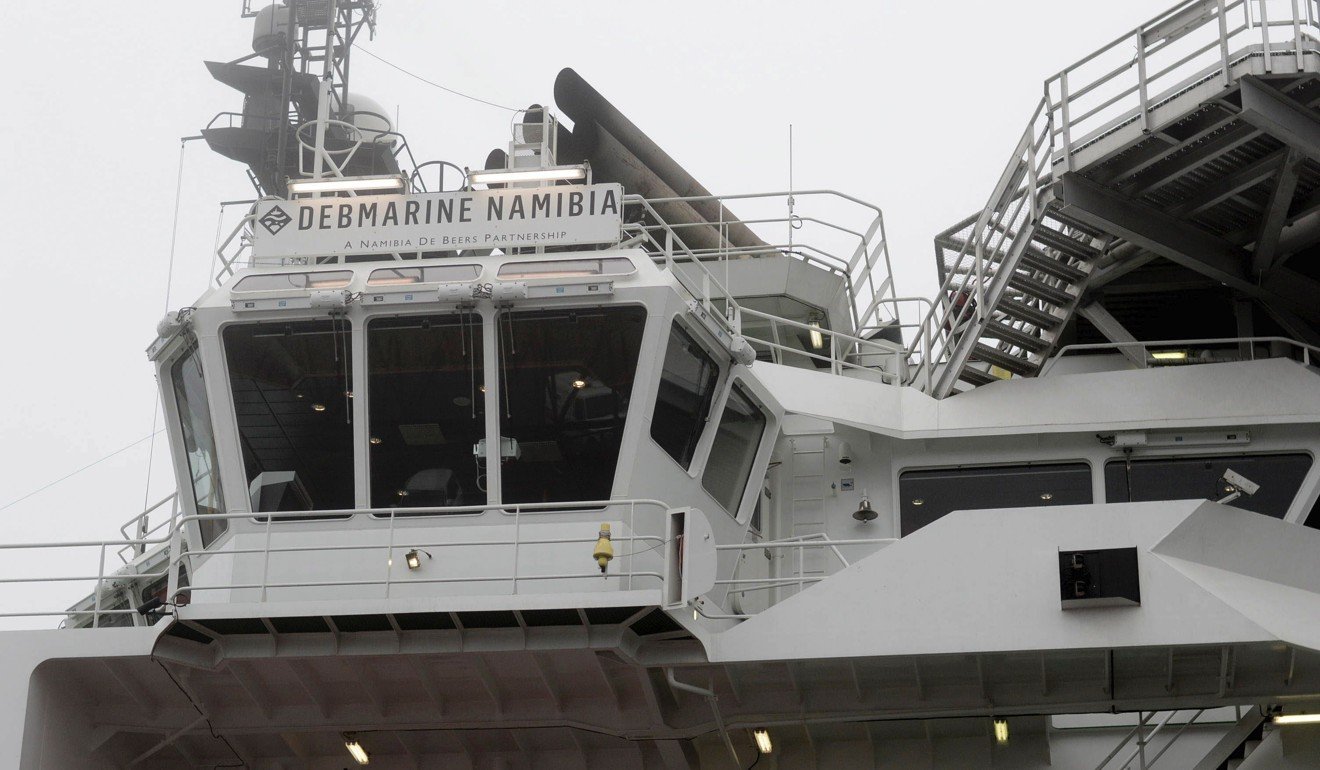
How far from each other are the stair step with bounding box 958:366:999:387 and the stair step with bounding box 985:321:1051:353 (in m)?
0.47

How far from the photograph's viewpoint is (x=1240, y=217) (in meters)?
18.8

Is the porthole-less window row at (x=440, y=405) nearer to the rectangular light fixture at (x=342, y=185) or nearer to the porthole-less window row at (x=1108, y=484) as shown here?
the rectangular light fixture at (x=342, y=185)

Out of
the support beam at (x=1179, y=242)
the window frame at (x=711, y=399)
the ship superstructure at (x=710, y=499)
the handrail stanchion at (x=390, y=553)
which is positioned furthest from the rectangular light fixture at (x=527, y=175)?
the support beam at (x=1179, y=242)

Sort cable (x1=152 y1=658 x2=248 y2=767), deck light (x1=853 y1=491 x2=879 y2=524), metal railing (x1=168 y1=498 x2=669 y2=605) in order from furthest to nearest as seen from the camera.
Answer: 1. deck light (x1=853 y1=491 x2=879 y2=524)
2. cable (x1=152 y1=658 x2=248 y2=767)
3. metal railing (x1=168 y1=498 x2=669 y2=605)

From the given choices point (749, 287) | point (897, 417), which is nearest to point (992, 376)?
point (897, 417)

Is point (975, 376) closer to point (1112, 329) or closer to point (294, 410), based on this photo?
point (1112, 329)

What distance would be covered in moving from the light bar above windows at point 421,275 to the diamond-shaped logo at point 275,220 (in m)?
1.72

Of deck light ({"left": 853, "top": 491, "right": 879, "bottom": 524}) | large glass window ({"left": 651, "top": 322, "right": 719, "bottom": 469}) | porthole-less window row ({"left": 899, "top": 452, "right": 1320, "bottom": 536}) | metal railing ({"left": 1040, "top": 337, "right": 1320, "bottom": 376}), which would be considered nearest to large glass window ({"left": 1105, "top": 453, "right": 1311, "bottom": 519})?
porthole-less window row ({"left": 899, "top": 452, "right": 1320, "bottom": 536})

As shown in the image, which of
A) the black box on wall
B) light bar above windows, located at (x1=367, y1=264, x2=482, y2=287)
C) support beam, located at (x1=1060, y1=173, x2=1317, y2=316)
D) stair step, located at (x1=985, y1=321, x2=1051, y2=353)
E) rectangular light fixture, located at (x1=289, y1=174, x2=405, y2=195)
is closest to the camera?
the black box on wall

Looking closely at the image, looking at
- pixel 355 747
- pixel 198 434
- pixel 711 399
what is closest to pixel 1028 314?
pixel 711 399

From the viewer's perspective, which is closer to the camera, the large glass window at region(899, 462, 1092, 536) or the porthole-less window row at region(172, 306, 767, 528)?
the porthole-less window row at region(172, 306, 767, 528)

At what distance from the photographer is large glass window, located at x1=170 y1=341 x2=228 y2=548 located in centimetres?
1697

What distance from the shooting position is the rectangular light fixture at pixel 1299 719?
1465cm

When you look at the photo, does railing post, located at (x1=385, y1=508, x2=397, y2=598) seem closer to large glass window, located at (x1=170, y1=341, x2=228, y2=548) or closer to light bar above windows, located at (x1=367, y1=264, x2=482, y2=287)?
large glass window, located at (x1=170, y1=341, x2=228, y2=548)
